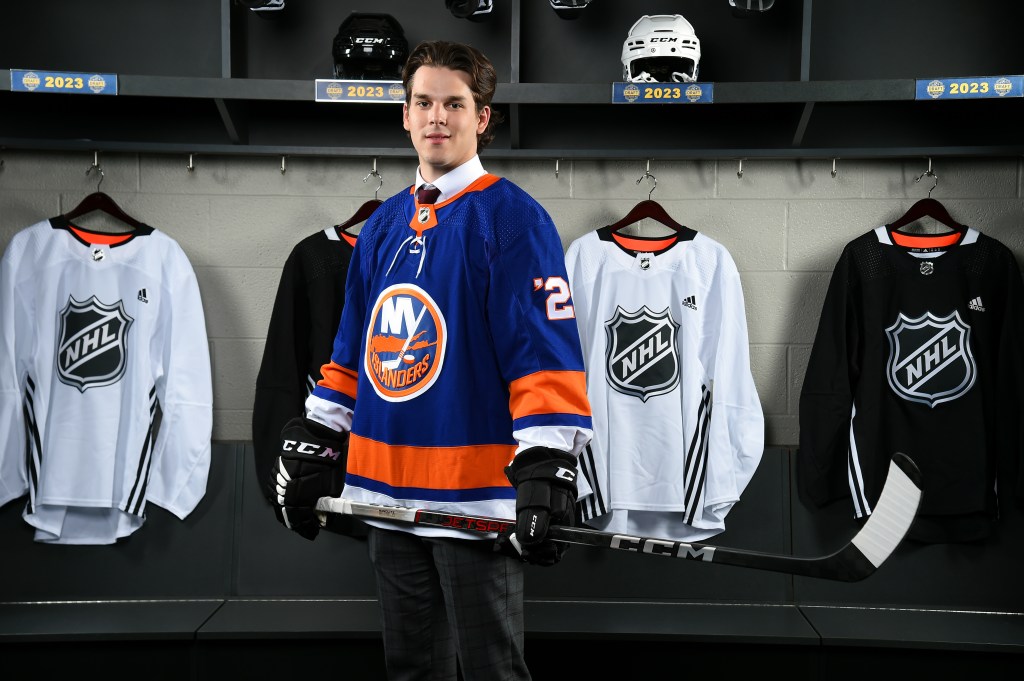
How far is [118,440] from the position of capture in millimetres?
2412

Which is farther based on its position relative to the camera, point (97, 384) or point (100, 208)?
point (100, 208)

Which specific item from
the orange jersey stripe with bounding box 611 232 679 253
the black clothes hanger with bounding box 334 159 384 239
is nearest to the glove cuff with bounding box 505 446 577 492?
the orange jersey stripe with bounding box 611 232 679 253

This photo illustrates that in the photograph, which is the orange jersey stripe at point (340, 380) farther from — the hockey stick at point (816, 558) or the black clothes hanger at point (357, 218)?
the black clothes hanger at point (357, 218)

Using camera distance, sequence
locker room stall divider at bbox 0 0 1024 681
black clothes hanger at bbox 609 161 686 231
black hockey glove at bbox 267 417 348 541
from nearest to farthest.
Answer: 1. black hockey glove at bbox 267 417 348 541
2. locker room stall divider at bbox 0 0 1024 681
3. black clothes hanger at bbox 609 161 686 231

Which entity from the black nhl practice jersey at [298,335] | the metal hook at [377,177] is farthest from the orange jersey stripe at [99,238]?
the metal hook at [377,177]

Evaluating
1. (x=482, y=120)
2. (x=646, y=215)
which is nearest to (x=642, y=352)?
(x=646, y=215)

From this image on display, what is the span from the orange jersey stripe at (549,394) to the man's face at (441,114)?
388 mm

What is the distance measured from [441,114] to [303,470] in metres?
0.63

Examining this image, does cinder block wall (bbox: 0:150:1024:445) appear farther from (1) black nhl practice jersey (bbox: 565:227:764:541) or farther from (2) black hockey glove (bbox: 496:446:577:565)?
(2) black hockey glove (bbox: 496:446:577:565)

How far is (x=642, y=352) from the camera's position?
92.4 inches

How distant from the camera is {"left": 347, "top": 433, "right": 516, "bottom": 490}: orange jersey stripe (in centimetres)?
131

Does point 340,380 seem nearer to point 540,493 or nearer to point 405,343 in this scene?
point 405,343

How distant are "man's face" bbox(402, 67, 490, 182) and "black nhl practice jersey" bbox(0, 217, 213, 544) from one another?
4.47 feet

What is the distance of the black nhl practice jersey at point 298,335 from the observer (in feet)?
7.79
